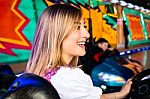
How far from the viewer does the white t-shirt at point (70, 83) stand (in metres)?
1.72

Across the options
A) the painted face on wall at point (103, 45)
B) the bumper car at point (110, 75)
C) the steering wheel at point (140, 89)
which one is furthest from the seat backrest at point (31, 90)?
the painted face on wall at point (103, 45)

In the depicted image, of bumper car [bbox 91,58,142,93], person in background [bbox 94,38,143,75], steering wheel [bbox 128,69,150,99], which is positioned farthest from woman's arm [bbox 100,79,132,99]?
person in background [bbox 94,38,143,75]

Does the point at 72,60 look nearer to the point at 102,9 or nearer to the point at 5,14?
the point at 5,14

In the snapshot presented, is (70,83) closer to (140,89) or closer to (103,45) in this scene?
(140,89)

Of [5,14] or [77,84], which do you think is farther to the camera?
[5,14]

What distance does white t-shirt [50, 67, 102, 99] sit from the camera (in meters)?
1.72

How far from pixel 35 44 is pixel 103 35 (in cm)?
740

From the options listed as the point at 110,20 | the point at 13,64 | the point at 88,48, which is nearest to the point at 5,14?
the point at 13,64

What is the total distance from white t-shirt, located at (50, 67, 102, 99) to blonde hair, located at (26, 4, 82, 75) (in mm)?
55

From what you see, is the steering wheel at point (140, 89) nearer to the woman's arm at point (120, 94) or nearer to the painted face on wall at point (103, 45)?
the woman's arm at point (120, 94)

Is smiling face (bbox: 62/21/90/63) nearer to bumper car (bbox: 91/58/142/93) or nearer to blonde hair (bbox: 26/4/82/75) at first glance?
blonde hair (bbox: 26/4/82/75)

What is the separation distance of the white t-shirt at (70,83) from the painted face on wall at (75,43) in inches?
2.9

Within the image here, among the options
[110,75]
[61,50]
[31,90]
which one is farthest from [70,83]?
[110,75]

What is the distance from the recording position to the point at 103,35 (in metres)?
9.16
